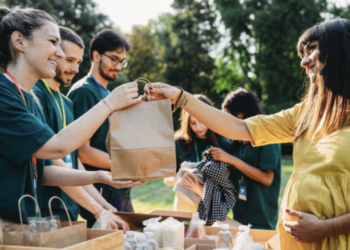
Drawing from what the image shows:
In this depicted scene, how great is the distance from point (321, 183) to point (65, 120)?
167cm

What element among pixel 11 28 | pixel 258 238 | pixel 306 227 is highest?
pixel 11 28

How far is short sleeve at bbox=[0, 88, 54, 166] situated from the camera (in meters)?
1.56

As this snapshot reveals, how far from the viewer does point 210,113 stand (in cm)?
232

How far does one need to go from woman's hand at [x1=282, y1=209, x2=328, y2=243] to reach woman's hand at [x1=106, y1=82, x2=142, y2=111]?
37.7 inches

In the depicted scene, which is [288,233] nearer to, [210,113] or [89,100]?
[210,113]

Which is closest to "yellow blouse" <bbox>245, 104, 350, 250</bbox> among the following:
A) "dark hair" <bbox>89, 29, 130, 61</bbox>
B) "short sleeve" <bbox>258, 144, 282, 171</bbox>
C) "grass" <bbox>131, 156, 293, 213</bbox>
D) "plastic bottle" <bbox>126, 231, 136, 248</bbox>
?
"plastic bottle" <bbox>126, 231, 136, 248</bbox>

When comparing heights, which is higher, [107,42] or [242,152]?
[107,42]

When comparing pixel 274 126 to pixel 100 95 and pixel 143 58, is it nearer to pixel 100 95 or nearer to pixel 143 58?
pixel 100 95

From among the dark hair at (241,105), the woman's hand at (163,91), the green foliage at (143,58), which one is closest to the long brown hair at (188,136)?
the dark hair at (241,105)

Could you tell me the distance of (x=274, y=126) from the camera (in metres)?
2.26

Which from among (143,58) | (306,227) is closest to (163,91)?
(306,227)

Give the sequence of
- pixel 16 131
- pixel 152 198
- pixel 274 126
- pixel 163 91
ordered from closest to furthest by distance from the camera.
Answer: pixel 16 131, pixel 163 91, pixel 274 126, pixel 152 198

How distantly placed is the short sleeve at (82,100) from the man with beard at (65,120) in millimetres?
163

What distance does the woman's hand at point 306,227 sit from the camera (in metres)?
1.77
